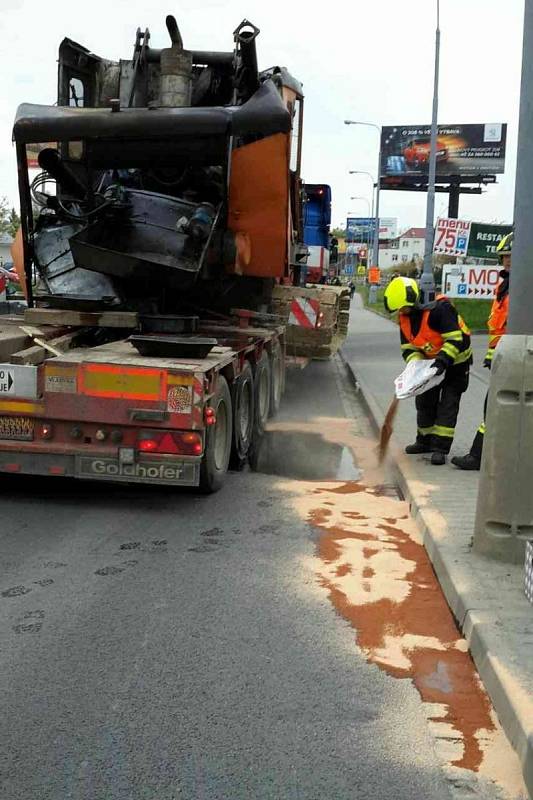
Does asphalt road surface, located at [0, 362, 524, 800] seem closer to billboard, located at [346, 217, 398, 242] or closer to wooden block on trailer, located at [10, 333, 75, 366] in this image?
wooden block on trailer, located at [10, 333, 75, 366]

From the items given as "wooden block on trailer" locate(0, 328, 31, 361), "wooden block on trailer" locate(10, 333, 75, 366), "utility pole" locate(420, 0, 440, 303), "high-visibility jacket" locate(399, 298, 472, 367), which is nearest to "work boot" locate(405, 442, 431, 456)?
"high-visibility jacket" locate(399, 298, 472, 367)

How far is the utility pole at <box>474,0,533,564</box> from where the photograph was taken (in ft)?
15.9

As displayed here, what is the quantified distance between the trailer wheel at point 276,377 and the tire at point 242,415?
1967 millimetres

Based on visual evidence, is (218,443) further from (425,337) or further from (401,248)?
(401,248)

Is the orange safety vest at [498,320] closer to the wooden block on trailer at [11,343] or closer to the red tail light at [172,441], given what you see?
the red tail light at [172,441]

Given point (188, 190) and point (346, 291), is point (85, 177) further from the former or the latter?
point (346, 291)

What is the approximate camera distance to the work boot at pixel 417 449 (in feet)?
27.0

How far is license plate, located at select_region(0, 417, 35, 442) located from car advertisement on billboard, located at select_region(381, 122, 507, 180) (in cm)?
5726

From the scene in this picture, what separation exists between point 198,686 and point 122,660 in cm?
42

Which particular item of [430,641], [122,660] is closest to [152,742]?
[122,660]

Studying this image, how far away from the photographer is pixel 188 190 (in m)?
8.45

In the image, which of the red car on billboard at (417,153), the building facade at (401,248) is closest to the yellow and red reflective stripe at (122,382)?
the red car on billboard at (417,153)

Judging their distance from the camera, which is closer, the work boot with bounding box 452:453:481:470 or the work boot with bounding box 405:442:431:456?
the work boot with bounding box 452:453:481:470

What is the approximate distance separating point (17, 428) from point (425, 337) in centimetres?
363
